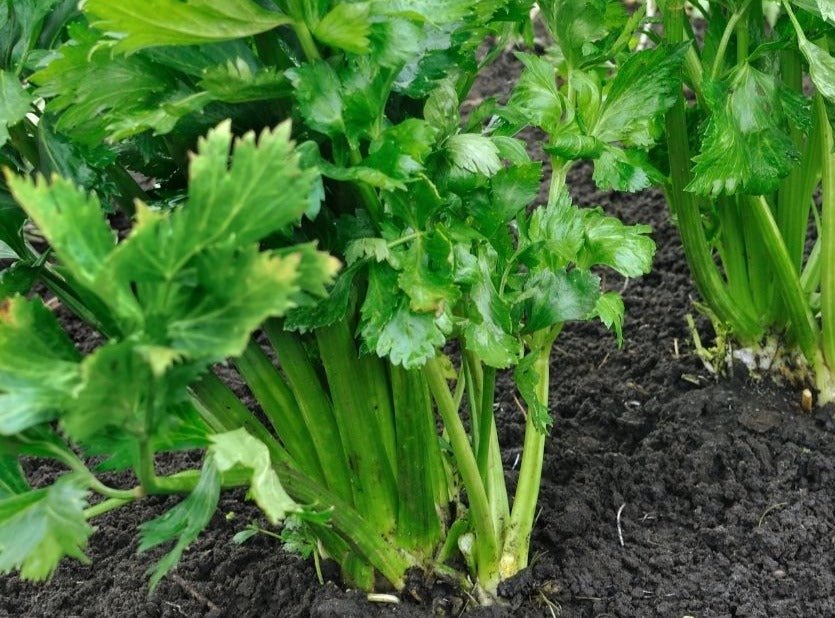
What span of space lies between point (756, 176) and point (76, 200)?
0.91 metres

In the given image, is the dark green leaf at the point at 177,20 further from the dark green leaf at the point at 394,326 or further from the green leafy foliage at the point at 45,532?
the green leafy foliage at the point at 45,532

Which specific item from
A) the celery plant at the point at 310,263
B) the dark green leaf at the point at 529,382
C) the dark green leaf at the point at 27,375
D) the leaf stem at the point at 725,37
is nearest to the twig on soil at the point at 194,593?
the celery plant at the point at 310,263

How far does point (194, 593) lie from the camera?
1.51 m

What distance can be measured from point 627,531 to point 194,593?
0.62 meters

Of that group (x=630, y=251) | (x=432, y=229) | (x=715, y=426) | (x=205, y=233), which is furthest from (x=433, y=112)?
(x=715, y=426)

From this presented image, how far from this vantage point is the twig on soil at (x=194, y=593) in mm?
1486

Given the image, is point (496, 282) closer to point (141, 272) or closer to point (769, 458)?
point (141, 272)

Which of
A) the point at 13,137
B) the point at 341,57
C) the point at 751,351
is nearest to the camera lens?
the point at 341,57

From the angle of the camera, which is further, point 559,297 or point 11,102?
point 559,297

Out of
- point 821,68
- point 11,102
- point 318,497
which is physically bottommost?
point 318,497

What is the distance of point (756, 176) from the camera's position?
1.42 metres

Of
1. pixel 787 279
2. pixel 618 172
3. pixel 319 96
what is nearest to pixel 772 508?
pixel 787 279

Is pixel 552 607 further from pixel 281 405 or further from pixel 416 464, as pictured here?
pixel 281 405

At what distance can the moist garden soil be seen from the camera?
4.70 feet
